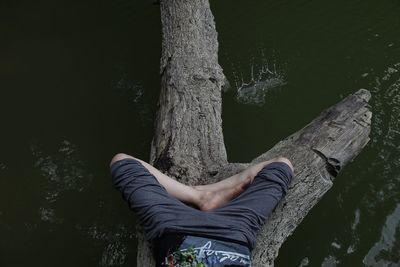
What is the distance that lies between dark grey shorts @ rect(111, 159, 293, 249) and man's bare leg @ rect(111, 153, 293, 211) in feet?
0.23

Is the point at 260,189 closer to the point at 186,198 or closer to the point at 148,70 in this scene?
the point at 186,198

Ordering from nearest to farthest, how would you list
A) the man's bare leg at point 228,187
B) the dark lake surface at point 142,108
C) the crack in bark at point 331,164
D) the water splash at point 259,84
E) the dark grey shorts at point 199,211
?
the dark grey shorts at point 199,211 → the man's bare leg at point 228,187 → the crack in bark at point 331,164 → the dark lake surface at point 142,108 → the water splash at point 259,84

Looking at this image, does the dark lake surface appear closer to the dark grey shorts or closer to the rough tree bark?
the rough tree bark

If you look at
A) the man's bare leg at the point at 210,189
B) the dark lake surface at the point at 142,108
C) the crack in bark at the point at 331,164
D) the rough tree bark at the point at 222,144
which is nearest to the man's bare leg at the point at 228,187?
the man's bare leg at the point at 210,189

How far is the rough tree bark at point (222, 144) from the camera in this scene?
3.03 m

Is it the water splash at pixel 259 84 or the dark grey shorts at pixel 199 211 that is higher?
the water splash at pixel 259 84

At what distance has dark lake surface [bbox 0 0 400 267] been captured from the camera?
151 inches

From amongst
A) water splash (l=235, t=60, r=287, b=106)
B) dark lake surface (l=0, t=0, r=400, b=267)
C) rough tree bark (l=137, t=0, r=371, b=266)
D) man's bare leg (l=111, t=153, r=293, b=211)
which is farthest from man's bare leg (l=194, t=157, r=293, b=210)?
water splash (l=235, t=60, r=287, b=106)

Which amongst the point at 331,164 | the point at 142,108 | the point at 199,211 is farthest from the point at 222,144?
the point at 142,108

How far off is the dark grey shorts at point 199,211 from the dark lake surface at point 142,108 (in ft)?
2.95

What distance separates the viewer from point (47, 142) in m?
4.90

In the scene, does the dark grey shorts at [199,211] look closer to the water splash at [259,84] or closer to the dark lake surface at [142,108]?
the dark lake surface at [142,108]

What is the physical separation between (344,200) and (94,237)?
197cm

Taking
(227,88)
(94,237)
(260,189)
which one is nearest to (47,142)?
(94,237)
